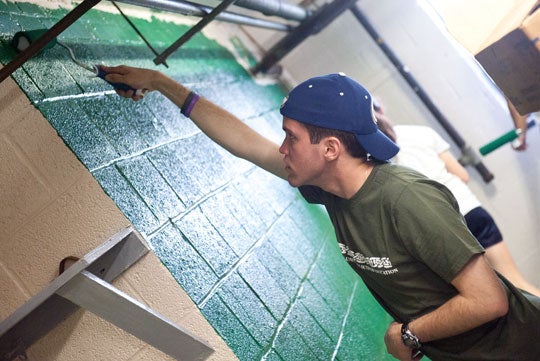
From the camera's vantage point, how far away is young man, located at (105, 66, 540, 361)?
1.48 metres

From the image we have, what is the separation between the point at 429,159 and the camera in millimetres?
2969

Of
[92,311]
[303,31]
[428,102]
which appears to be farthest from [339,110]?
[428,102]

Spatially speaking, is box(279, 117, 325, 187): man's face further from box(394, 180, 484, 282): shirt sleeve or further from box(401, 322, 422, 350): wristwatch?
box(401, 322, 422, 350): wristwatch

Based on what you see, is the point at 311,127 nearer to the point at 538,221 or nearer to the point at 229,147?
the point at 229,147

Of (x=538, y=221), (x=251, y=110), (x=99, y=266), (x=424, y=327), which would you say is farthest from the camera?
(x=538, y=221)

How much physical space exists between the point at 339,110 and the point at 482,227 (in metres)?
1.65

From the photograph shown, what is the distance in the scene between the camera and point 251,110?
3795 millimetres

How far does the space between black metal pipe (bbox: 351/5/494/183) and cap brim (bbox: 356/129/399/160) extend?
359 cm

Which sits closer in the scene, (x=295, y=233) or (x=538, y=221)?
(x=295, y=233)

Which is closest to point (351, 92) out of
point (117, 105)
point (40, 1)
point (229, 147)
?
point (229, 147)

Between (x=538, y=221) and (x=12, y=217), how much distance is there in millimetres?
4793

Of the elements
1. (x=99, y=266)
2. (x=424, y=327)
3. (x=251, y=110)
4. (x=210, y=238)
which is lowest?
(x=424, y=327)

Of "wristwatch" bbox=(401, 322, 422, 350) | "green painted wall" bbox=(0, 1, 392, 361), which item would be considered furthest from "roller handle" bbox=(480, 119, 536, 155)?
"wristwatch" bbox=(401, 322, 422, 350)

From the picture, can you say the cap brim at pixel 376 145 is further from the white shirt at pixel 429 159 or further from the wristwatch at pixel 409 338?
the white shirt at pixel 429 159
